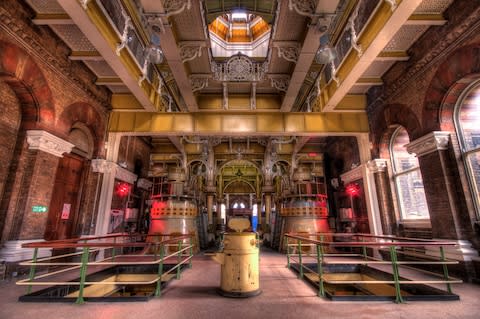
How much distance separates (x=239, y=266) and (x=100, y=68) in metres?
8.04

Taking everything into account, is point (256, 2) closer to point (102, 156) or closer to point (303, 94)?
point (303, 94)

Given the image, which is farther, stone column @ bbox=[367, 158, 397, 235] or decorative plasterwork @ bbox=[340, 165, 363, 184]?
decorative plasterwork @ bbox=[340, 165, 363, 184]

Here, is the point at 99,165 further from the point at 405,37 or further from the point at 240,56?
the point at 405,37

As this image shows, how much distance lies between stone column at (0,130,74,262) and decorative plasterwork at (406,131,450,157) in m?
10.6

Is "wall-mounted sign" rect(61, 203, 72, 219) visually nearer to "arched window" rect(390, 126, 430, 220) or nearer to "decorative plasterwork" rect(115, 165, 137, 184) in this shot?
"decorative plasterwork" rect(115, 165, 137, 184)

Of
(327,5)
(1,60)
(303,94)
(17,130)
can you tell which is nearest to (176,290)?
(17,130)

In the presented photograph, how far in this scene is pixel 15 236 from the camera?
554 centimetres

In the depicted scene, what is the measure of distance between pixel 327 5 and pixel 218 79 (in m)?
4.23

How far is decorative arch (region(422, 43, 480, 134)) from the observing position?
5.23m

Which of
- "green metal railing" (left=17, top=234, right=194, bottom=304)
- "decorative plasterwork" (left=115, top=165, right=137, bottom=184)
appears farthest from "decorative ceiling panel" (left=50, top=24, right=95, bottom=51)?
"green metal railing" (left=17, top=234, right=194, bottom=304)

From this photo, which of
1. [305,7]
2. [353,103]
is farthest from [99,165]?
[353,103]

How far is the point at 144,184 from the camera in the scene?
13.2 metres

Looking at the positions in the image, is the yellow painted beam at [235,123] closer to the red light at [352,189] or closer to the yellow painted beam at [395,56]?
the red light at [352,189]

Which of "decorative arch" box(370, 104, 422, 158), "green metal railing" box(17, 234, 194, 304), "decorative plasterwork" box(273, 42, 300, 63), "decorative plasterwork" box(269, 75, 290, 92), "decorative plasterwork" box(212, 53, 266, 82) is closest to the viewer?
"green metal railing" box(17, 234, 194, 304)
